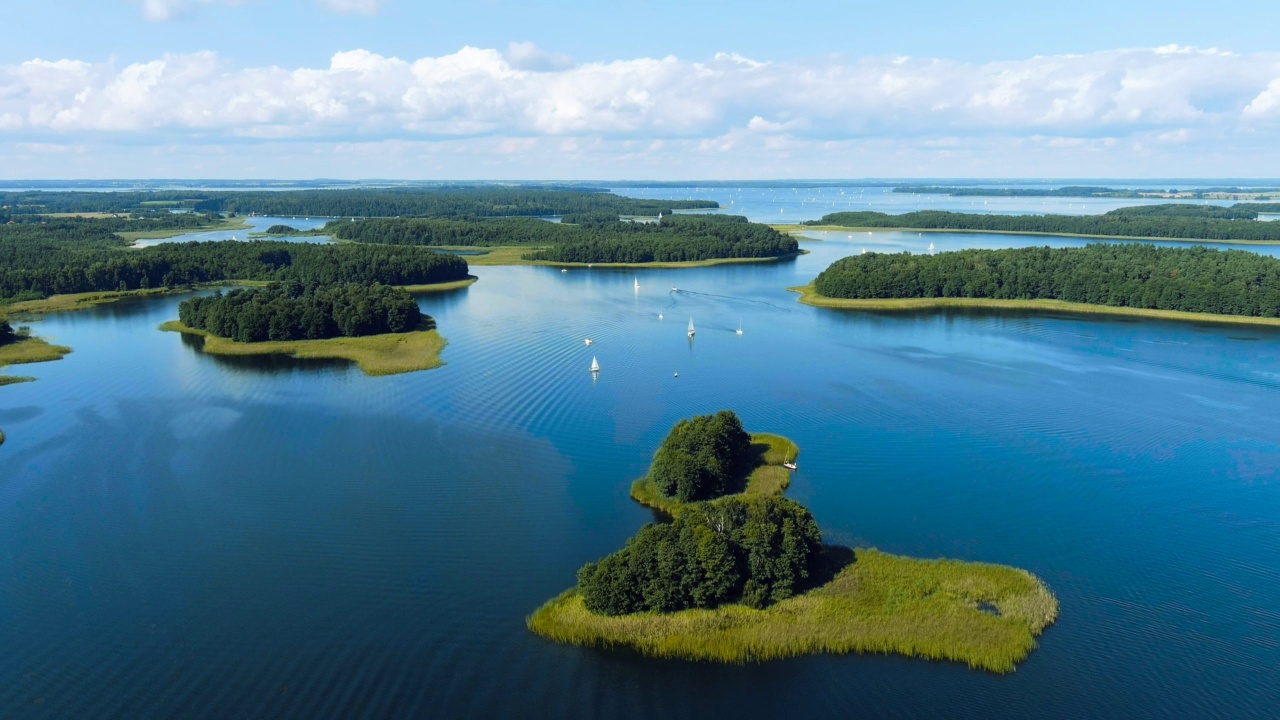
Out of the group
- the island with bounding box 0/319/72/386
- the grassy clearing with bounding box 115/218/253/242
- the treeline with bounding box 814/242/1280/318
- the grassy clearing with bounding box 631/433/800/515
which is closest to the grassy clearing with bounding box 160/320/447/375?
the island with bounding box 0/319/72/386

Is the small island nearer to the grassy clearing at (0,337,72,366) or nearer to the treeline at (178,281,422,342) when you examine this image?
the treeline at (178,281,422,342)

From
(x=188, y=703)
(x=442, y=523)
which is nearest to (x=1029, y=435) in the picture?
(x=442, y=523)

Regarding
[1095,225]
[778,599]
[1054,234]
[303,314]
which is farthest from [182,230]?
[1095,225]

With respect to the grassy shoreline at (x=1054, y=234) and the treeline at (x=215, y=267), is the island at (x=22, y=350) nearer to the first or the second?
the treeline at (x=215, y=267)

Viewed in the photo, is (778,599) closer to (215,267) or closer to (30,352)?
(30,352)

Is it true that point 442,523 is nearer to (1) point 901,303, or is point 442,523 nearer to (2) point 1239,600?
(2) point 1239,600

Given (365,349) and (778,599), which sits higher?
(365,349)
